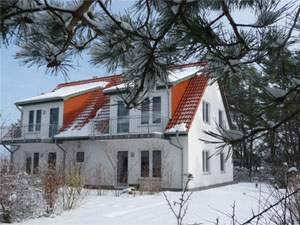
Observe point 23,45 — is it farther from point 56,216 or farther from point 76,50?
point 56,216

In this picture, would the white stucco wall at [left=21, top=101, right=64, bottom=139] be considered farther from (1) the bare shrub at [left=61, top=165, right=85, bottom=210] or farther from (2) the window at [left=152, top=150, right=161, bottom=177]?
(1) the bare shrub at [left=61, top=165, right=85, bottom=210]

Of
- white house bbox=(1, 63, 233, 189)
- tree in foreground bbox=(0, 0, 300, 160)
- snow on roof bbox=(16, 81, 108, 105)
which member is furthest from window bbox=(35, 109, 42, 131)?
tree in foreground bbox=(0, 0, 300, 160)

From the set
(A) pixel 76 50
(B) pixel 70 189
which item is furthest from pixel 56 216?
(A) pixel 76 50

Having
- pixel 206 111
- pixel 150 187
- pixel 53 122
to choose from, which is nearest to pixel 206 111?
pixel 206 111

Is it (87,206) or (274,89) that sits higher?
(274,89)

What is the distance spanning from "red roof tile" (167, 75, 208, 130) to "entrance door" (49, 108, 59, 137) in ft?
23.4

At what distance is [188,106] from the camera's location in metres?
18.8

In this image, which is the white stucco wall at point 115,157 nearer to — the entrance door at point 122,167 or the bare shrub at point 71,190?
the entrance door at point 122,167

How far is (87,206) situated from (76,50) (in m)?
8.64

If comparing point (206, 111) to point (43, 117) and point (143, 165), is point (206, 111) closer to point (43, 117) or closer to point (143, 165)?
point (143, 165)

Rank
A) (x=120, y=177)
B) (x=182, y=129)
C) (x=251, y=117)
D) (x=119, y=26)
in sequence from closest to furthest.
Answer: (x=251, y=117)
(x=119, y=26)
(x=182, y=129)
(x=120, y=177)

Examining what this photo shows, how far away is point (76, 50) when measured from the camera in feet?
9.07

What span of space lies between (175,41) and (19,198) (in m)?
6.75

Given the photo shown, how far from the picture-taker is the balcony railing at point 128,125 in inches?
727
